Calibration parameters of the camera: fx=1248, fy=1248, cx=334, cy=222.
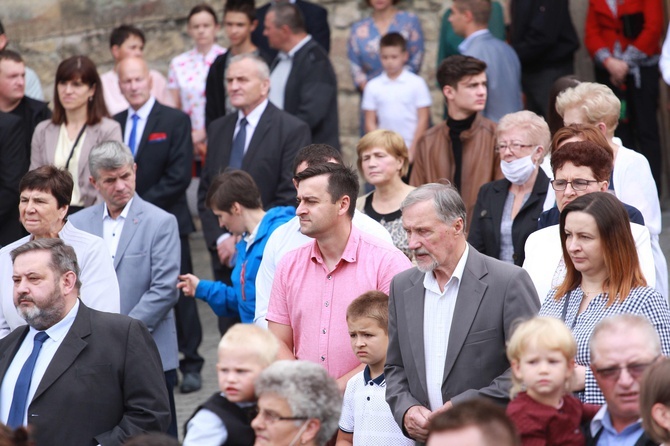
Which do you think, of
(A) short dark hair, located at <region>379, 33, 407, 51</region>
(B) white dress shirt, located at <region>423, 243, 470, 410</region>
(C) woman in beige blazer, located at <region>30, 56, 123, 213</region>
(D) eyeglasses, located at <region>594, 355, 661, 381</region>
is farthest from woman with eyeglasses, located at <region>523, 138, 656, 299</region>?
(A) short dark hair, located at <region>379, 33, 407, 51</region>

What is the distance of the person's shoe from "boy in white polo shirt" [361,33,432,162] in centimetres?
265

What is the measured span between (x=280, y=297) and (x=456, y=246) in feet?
3.68

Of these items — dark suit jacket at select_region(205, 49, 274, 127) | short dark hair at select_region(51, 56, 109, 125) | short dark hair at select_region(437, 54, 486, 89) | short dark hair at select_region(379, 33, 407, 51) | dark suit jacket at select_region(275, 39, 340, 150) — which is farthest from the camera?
dark suit jacket at select_region(205, 49, 274, 127)

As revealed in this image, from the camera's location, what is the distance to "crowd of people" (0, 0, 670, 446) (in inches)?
187

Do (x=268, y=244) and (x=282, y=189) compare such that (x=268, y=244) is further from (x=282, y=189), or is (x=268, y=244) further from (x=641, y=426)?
(x=641, y=426)

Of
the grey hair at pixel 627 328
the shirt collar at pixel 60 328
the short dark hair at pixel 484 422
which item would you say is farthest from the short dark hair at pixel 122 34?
the short dark hair at pixel 484 422

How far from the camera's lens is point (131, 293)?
7602mm

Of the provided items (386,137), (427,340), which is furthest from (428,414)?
(386,137)

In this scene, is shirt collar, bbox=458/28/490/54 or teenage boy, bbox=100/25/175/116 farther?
teenage boy, bbox=100/25/175/116

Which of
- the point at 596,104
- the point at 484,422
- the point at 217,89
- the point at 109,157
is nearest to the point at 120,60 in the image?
the point at 217,89

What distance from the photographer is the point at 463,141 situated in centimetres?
827

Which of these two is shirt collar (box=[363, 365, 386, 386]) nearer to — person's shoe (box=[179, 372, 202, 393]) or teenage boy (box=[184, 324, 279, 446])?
teenage boy (box=[184, 324, 279, 446])

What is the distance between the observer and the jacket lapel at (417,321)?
556 cm

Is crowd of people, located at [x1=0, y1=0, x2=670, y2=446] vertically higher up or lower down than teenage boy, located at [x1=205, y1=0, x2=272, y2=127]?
lower down
